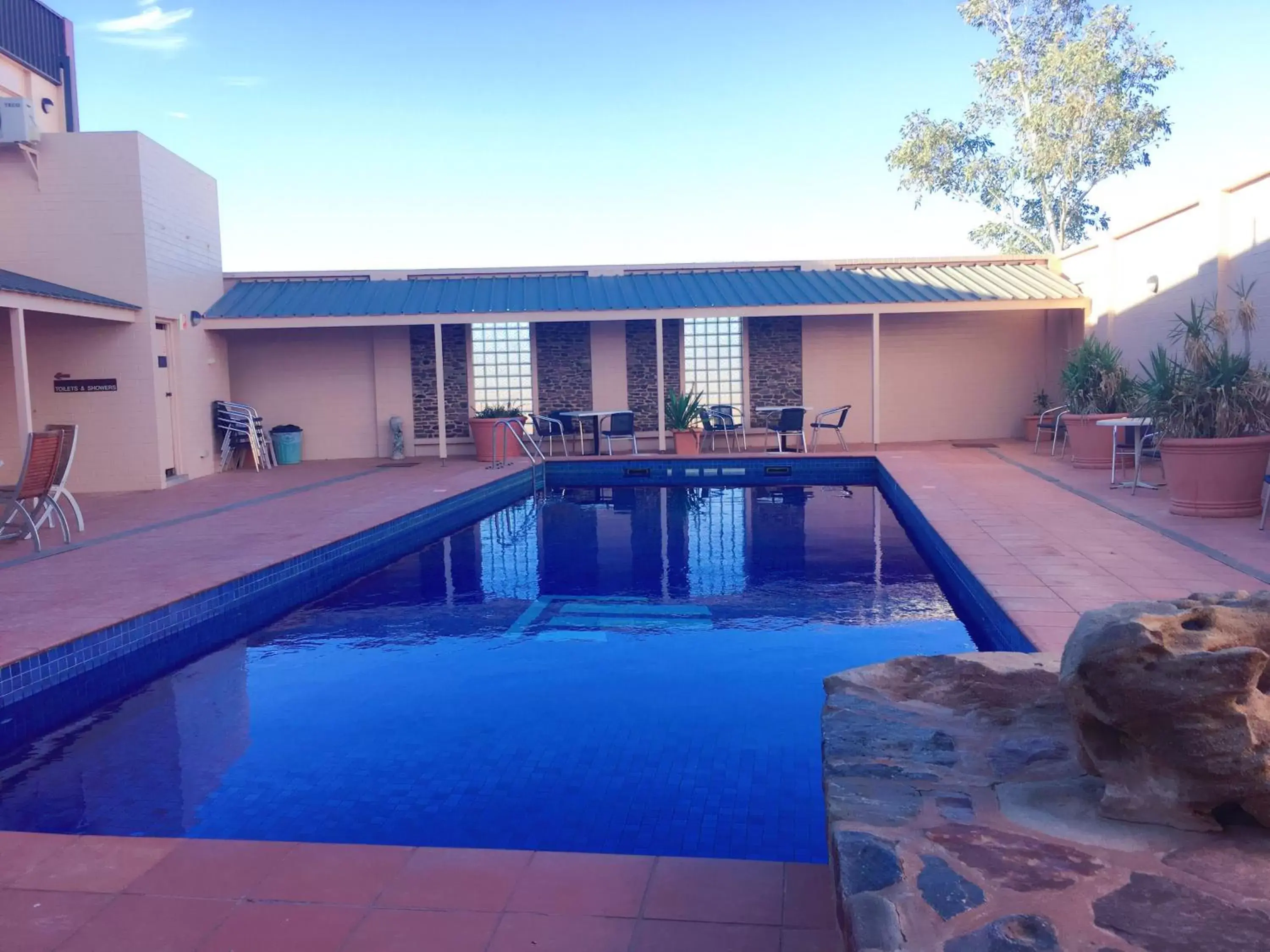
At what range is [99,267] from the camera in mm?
11086

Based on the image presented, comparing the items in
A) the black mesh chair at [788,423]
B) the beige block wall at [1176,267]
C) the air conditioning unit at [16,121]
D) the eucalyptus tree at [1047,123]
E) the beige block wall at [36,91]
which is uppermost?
the eucalyptus tree at [1047,123]

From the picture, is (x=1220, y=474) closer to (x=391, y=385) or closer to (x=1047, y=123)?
(x=391, y=385)

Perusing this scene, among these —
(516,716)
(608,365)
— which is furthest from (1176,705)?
(608,365)

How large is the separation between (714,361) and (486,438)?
3.81 meters

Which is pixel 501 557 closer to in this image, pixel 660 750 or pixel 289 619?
pixel 289 619

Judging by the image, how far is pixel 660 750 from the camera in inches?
150

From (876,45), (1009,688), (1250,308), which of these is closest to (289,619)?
(1009,688)

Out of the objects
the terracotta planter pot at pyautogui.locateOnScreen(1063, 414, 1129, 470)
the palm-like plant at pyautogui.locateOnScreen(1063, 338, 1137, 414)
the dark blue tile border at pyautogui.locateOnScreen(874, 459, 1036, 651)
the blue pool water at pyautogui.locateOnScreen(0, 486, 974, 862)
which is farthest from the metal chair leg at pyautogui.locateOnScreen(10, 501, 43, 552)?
the palm-like plant at pyautogui.locateOnScreen(1063, 338, 1137, 414)

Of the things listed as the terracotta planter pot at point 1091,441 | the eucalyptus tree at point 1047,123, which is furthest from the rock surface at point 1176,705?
the eucalyptus tree at point 1047,123

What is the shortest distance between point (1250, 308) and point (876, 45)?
18.4 metres

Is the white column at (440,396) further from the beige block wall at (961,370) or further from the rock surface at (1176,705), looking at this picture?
the rock surface at (1176,705)

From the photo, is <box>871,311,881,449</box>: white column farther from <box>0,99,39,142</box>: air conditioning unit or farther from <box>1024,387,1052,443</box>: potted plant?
<box>0,99,39,142</box>: air conditioning unit

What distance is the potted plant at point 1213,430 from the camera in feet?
24.0

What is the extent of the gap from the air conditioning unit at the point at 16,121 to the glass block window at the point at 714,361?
8.59 metres
